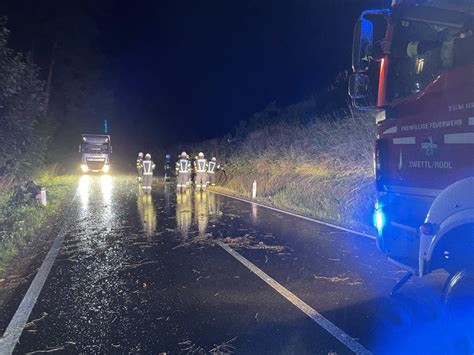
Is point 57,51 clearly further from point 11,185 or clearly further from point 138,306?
point 138,306

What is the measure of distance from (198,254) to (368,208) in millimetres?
5631

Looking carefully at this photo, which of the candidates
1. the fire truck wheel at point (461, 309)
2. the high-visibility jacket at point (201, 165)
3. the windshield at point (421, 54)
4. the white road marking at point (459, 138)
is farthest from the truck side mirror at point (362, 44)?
the high-visibility jacket at point (201, 165)

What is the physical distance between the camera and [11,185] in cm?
1453

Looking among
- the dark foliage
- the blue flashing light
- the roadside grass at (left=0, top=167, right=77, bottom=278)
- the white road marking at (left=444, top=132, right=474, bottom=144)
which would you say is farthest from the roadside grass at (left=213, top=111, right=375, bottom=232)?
the dark foliage

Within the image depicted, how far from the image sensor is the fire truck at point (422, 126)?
3342 millimetres

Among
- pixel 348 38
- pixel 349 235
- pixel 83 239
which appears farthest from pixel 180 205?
pixel 348 38

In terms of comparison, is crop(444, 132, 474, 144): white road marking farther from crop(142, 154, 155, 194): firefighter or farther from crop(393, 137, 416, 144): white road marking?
crop(142, 154, 155, 194): firefighter

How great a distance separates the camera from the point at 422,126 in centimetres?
398

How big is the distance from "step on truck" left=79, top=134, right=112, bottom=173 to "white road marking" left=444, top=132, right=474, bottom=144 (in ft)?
120

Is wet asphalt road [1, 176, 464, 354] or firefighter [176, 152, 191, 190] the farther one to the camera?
firefighter [176, 152, 191, 190]

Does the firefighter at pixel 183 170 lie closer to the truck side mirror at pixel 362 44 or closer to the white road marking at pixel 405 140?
the truck side mirror at pixel 362 44

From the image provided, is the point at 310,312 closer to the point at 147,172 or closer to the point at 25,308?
the point at 25,308

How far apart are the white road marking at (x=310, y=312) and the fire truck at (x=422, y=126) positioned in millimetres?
927

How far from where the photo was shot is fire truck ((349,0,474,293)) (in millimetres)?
3342
